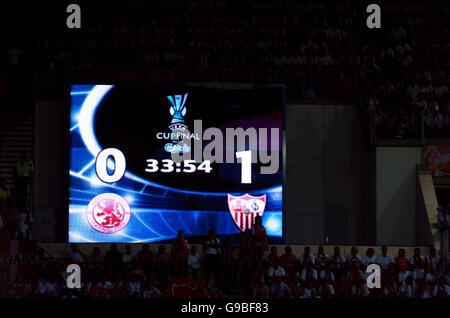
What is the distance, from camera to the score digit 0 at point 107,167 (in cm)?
2877

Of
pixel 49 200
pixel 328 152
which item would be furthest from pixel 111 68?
pixel 328 152

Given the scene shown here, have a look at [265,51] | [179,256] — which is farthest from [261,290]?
[265,51]

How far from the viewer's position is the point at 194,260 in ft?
82.6

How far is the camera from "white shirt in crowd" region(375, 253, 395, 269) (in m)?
25.2

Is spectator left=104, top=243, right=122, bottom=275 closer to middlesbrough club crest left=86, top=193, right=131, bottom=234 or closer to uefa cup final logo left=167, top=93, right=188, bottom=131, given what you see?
middlesbrough club crest left=86, top=193, right=131, bottom=234

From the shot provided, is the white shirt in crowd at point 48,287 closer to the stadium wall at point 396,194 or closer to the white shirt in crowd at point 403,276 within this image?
the white shirt in crowd at point 403,276

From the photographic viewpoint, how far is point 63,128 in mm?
30281

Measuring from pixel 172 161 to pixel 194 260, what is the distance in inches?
185

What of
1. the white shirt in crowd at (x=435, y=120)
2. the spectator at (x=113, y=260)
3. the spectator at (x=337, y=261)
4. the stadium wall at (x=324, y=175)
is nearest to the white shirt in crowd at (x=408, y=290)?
the spectator at (x=337, y=261)

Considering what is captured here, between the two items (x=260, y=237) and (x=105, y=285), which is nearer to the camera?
(x=105, y=285)

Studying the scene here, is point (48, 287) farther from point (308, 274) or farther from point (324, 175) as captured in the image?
point (324, 175)

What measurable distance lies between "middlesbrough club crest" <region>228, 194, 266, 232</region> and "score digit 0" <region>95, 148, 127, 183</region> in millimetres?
3424

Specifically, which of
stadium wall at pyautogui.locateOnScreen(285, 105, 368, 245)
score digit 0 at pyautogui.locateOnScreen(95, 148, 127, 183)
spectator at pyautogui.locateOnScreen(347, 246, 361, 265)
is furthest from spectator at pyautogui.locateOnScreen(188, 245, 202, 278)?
stadium wall at pyautogui.locateOnScreen(285, 105, 368, 245)

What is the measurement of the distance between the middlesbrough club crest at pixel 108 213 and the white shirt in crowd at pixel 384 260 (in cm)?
785
